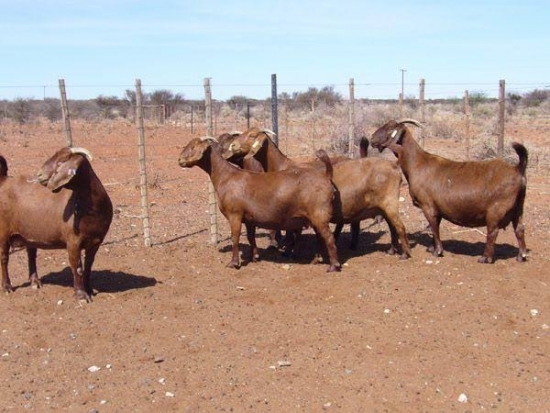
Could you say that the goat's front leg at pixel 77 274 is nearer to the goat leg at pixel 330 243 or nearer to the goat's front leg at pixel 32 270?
the goat's front leg at pixel 32 270

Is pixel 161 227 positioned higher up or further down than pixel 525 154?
further down

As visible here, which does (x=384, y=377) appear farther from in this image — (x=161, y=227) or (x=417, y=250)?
(x=161, y=227)

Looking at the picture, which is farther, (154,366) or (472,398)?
(154,366)

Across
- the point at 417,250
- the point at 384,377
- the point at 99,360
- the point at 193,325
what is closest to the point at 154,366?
the point at 99,360

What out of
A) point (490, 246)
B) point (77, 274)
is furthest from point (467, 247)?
point (77, 274)

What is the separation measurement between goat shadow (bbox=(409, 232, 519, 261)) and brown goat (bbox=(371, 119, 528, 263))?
411 mm

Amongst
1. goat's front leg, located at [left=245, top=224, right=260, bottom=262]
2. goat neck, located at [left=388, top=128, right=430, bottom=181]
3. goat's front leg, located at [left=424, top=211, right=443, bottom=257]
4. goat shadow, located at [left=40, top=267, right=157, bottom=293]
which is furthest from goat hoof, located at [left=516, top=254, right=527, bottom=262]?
goat shadow, located at [left=40, top=267, right=157, bottom=293]

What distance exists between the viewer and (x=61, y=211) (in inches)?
310

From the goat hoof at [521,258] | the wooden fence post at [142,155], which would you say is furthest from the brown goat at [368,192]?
the wooden fence post at [142,155]

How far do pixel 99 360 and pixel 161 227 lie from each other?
5.86 metres

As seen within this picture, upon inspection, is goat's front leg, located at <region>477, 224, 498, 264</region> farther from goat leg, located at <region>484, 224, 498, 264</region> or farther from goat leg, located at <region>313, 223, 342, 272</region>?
goat leg, located at <region>313, 223, 342, 272</region>

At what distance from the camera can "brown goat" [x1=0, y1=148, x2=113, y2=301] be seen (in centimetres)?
748

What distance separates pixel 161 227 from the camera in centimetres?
1206

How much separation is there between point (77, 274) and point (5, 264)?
1.16 metres
